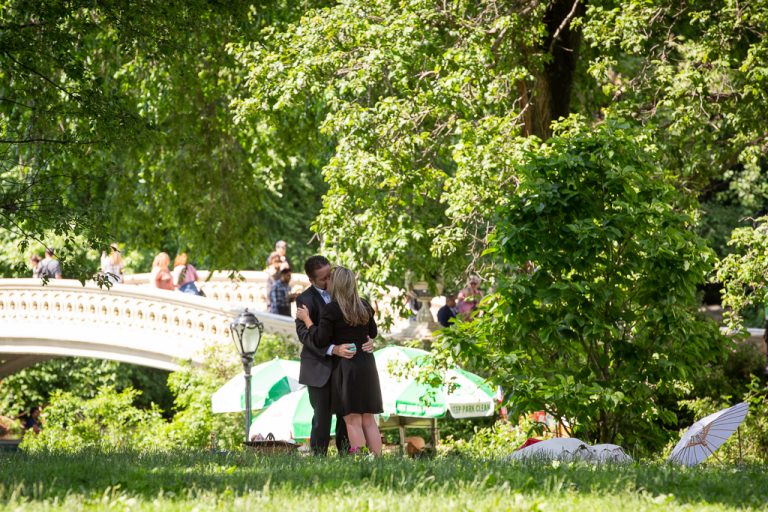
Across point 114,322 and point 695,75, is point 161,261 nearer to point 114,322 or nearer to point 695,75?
point 114,322

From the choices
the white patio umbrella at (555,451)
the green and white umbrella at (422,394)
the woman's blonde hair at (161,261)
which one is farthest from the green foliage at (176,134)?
the white patio umbrella at (555,451)

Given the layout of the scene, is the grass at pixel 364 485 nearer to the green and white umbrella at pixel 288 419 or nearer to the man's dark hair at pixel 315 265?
the man's dark hair at pixel 315 265

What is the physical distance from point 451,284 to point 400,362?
2.45 meters

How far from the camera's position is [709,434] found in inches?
320

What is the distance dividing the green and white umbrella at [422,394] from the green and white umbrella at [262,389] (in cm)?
255

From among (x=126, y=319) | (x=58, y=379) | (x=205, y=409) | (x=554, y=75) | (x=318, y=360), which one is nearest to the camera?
(x=318, y=360)

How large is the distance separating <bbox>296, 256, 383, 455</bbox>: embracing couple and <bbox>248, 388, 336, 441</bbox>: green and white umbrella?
475 cm

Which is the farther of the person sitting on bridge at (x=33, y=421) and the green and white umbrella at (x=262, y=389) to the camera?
the person sitting on bridge at (x=33, y=421)

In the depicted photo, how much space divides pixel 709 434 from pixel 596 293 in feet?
4.41

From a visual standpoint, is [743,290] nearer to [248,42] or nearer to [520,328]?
[520,328]

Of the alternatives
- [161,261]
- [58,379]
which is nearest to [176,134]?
[161,261]

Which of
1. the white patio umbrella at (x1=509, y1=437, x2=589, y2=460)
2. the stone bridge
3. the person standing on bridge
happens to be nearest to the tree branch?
the white patio umbrella at (x1=509, y1=437, x2=589, y2=460)

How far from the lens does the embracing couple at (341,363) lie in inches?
334

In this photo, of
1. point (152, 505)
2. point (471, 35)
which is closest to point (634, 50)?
point (471, 35)
